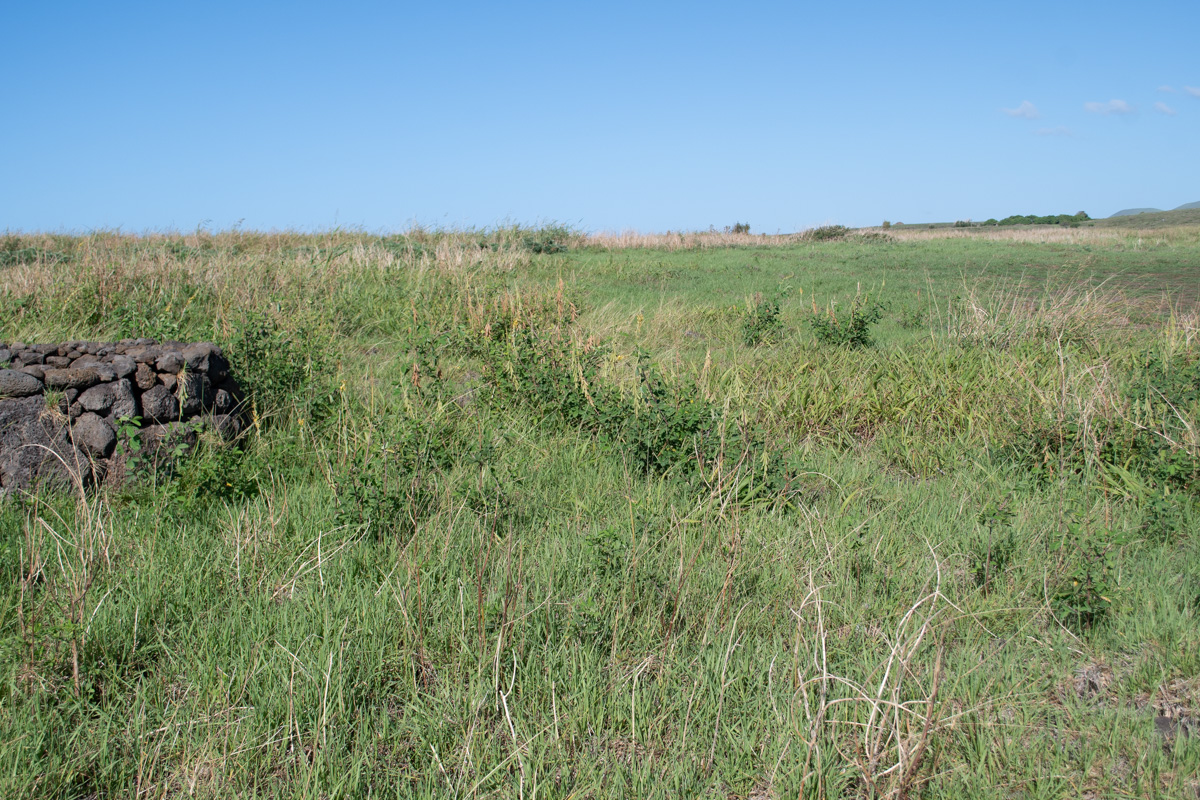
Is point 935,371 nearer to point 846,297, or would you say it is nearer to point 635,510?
point 635,510

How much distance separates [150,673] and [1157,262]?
19.0m

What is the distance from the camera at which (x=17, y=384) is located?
4.11 metres

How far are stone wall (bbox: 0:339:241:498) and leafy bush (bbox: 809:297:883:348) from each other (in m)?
5.54

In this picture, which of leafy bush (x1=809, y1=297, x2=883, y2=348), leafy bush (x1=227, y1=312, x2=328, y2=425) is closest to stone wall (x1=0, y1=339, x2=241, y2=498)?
leafy bush (x1=227, y1=312, x2=328, y2=425)

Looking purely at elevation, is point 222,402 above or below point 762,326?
below

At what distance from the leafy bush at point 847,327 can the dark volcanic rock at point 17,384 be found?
6.50 metres

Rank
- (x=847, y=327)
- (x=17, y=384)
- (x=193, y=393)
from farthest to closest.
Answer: (x=847, y=327)
(x=193, y=393)
(x=17, y=384)

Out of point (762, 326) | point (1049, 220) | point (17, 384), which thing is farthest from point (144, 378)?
point (1049, 220)

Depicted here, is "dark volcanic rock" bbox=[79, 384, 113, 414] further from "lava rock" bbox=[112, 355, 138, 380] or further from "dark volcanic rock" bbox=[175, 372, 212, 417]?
"dark volcanic rock" bbox=[175, 372, 212, 417]

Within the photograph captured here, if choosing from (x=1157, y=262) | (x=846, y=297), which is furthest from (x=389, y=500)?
(x=1157, y=262)

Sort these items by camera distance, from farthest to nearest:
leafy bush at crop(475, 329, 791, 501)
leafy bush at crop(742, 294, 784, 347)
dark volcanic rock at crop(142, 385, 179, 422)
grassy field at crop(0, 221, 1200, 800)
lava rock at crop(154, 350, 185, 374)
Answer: leafy bush at crop(742, 294, 784, 347)
lava rock at crop(154, 350, 185, 374)
dark volcanic rock at crop(142, 385, 179, 422)
leafy bush at crop(475, 329, 791, 501)
grassy field at crop(0, 221, 1200, 800)

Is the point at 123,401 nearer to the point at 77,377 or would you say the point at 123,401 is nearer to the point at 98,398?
the point at 98,398

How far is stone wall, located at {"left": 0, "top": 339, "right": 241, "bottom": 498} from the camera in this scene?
13.0 ft

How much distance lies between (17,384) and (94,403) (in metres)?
0.39
